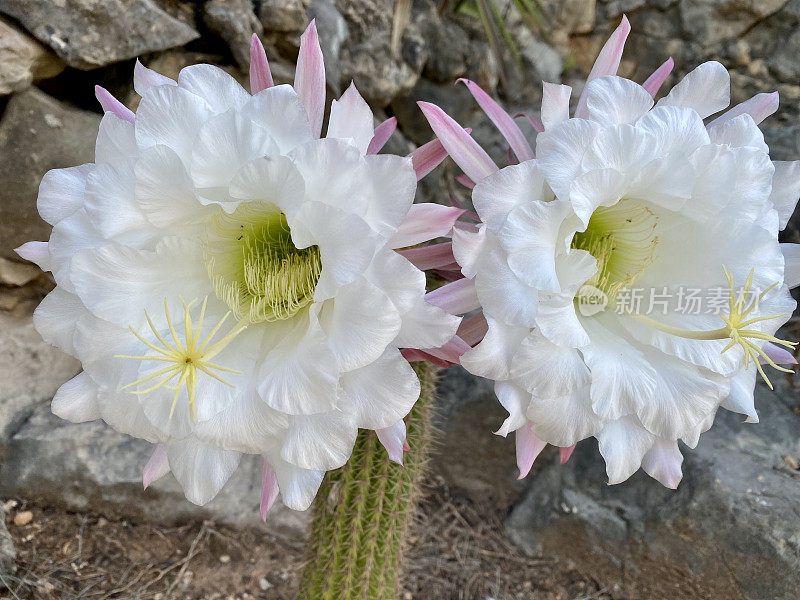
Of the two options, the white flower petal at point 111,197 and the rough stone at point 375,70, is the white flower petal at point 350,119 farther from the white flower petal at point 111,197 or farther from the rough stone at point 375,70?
the rough stone at point 375,70

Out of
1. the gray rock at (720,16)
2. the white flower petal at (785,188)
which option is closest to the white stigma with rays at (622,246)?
the white flower petal at (785,188)

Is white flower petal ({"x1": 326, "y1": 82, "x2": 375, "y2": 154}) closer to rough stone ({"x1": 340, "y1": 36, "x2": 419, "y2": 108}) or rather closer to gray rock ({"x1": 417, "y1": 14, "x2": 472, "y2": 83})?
rough stone ({"x1": 340, "y1": 36, "x2": 419, "y2": 108})

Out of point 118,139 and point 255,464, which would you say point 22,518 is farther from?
point 118,139

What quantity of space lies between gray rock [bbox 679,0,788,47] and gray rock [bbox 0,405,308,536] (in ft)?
7.69

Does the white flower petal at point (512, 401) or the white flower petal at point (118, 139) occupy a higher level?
the white flower petal at point (118, 139)

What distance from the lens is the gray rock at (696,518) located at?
1009 mm

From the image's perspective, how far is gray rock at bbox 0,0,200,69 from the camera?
920 mm

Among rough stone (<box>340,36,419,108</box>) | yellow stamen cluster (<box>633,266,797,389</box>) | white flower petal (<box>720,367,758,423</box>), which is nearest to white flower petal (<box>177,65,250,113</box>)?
yellow stamen cluster (<box>633,266,797,389</box>)

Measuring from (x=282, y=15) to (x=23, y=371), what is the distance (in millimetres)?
919

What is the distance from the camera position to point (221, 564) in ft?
3.90

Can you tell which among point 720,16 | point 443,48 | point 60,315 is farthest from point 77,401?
point 720,16

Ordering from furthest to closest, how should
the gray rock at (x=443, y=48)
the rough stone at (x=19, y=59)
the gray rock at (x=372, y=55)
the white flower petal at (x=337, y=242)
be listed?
the gray rock at (x=443, y=48), the gray rock at (x=372, y=55), the rough stone at (x=19, y=59), the white flower petal at (x=337, y=242)

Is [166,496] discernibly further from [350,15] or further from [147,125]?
[350,15]

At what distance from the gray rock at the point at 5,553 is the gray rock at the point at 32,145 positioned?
568 mm
